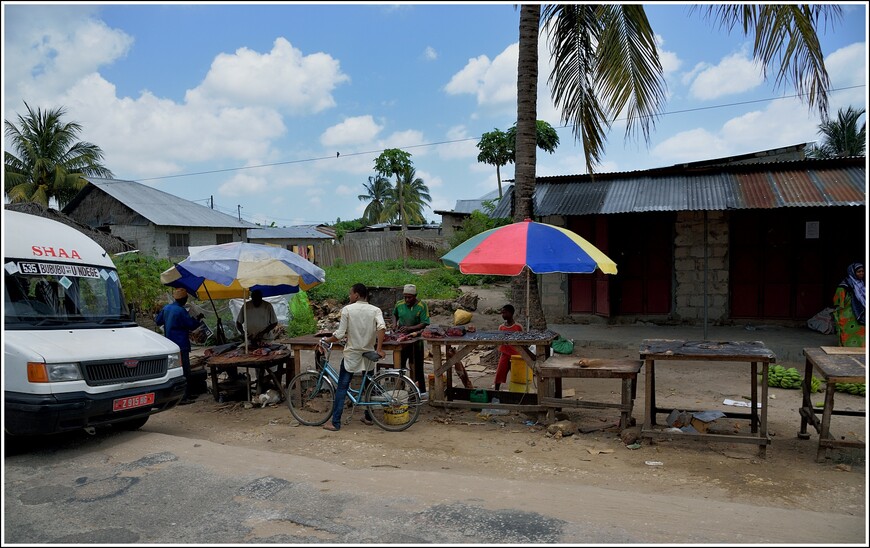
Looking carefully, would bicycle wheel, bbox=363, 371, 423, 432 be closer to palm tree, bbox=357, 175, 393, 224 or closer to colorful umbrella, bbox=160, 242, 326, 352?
colorful umbrella, bbox=160, 242, 326, 352

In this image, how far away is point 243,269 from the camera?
8.38 m

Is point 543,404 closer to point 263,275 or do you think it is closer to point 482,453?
point 482,453

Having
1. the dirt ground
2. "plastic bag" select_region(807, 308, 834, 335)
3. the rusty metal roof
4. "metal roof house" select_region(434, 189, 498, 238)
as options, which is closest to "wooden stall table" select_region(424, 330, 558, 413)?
the dirt ground

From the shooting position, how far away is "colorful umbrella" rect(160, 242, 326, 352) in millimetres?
8281

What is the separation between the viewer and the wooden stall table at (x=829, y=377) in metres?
5.23

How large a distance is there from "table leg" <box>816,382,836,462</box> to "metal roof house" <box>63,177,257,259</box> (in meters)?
24.5

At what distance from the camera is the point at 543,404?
697 cm

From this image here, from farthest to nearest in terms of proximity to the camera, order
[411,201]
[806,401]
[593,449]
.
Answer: [411,201] → [806,401] → [593,449]

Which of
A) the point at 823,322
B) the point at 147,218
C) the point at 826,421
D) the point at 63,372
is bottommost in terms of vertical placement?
the point at 826,421

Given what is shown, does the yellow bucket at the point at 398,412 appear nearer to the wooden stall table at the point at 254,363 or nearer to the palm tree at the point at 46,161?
the wooden stall table at the point at 254,363

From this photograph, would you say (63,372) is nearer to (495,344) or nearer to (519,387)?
(495,344)

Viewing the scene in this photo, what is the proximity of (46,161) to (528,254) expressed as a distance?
29.5 meters

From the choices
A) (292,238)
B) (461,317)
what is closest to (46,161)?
(292,238)

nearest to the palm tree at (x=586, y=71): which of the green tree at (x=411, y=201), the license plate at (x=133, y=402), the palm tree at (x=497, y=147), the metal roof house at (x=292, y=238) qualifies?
the license plate at (x=133, y=402)
